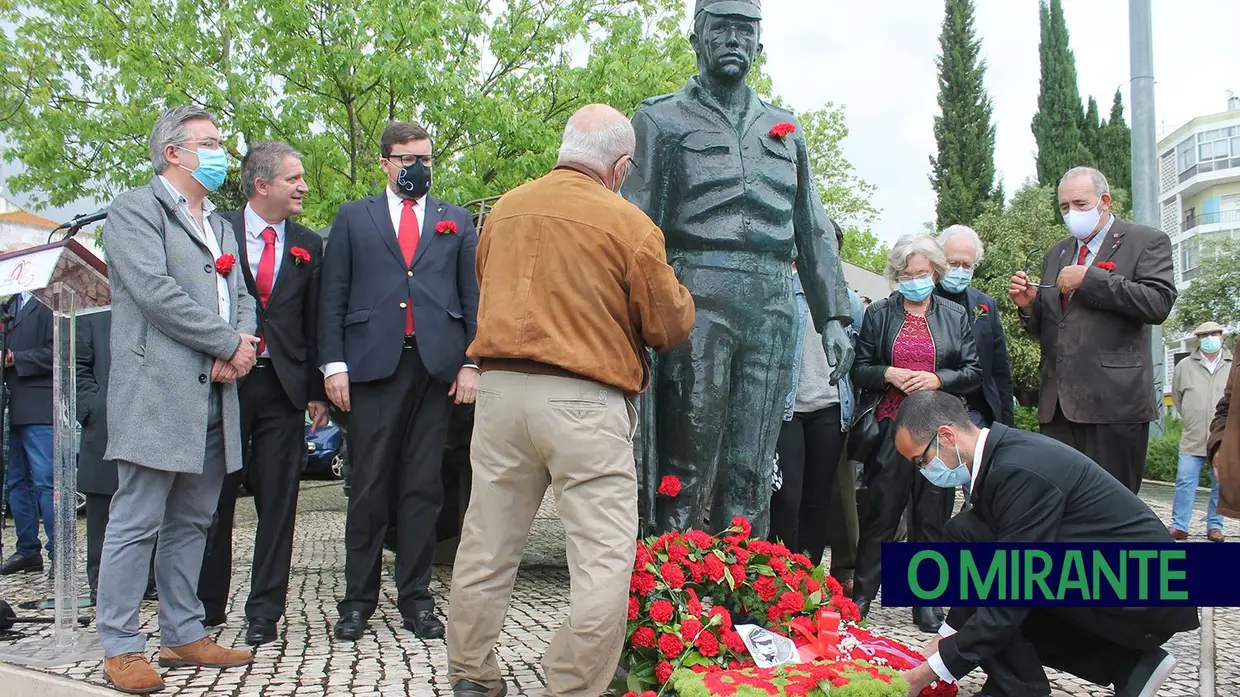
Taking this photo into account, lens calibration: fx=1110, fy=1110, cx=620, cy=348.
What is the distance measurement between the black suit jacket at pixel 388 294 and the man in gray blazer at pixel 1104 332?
2878mm

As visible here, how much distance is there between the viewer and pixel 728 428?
458 cm

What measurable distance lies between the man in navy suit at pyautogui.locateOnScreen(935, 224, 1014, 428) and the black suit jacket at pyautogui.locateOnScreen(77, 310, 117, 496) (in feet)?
15.2

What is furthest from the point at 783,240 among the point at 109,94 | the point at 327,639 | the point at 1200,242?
the point at 1200,242

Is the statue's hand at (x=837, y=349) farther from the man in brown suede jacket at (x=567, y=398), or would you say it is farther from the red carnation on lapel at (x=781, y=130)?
the man in brown suede jacket at (x=567, y=398)

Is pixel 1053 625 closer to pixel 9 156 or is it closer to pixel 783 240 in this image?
pixel 783 240

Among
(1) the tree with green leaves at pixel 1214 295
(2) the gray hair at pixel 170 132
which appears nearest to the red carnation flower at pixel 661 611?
(2) the gray hair at pixel 170 132

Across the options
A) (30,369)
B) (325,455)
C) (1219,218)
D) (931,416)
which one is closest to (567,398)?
(931,416)

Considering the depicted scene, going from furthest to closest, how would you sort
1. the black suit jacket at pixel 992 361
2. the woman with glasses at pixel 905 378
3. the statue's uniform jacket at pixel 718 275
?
1. the black suit jacket at pixel 992 361
2. the woman with glasses at pixel 905 378
3. the statue's uniform jacket at pixel 718 275

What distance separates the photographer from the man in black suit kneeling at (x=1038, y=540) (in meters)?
3.87

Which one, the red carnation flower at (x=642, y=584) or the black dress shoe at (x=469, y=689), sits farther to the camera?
the red carnation flower at (x=642, y=584)

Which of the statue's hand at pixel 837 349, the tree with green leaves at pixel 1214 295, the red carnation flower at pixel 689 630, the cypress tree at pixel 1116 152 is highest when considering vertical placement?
the cypress tree at pixel 1116 152

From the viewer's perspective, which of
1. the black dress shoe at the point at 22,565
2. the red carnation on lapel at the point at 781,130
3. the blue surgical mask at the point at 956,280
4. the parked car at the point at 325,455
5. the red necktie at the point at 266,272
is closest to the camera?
the red carnation on lapel at the point at 781,130

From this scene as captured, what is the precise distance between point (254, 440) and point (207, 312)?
928 mm

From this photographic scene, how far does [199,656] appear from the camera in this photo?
437 cm
